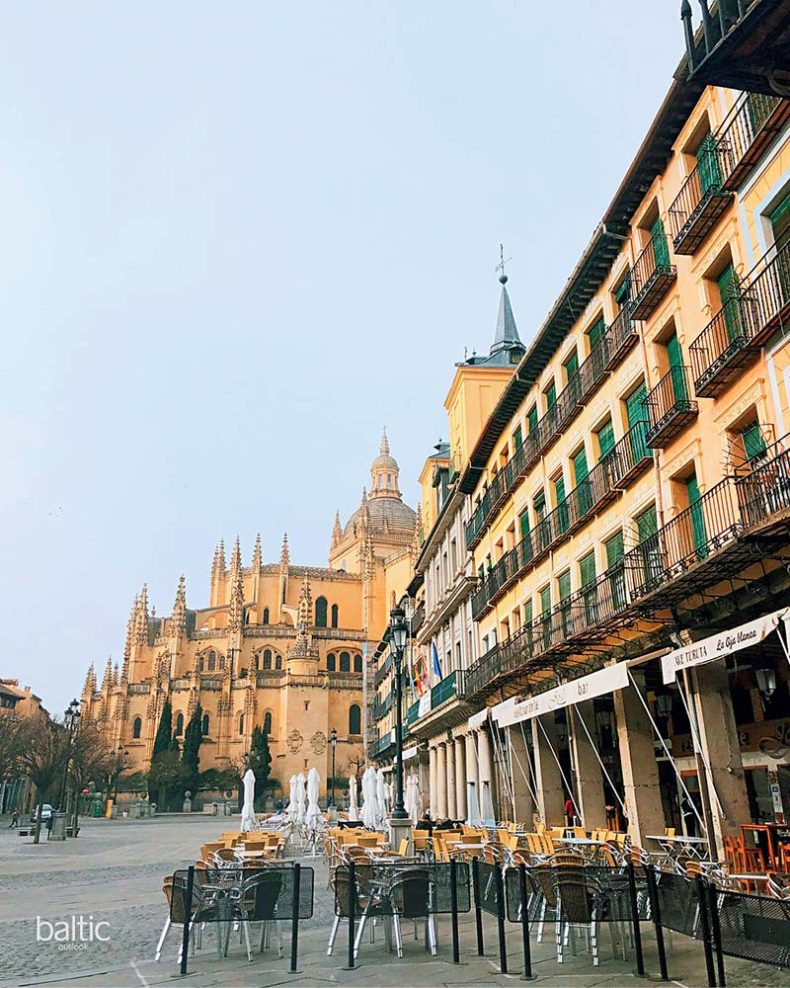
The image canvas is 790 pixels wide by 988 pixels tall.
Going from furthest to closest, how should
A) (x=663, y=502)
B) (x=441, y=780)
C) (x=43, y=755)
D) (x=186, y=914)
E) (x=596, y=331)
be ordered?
(x=43, y=755)
(x=441, y=780)
(x=596, y=331)
(x=663, y=502)
(x=186, y=914)

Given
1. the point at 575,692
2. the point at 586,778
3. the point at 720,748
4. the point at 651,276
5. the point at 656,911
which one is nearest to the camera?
the point at 656,911

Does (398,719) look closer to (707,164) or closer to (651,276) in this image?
(651,276)

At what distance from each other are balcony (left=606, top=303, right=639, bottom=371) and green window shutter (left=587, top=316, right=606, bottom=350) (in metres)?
1.09

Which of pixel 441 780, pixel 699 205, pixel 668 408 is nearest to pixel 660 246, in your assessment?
pixel 699 205

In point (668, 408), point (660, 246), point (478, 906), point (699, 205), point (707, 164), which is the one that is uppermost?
point (707, 164)

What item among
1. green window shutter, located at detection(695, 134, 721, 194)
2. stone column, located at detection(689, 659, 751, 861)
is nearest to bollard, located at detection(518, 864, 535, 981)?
stone column, located at detection(689, 659, 751, 861)

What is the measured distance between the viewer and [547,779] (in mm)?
20719

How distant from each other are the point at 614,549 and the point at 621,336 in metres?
4.29

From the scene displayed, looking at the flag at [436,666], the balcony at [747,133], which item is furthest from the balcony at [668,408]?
the flag at [436,666]

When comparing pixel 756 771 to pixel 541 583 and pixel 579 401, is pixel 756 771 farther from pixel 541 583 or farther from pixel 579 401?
pixel 579 401

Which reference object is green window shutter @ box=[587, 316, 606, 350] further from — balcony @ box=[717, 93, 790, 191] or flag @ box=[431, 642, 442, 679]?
flag @ box=[431, 642, 442, 679]

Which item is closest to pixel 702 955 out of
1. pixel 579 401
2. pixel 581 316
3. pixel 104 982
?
pixel 104 982

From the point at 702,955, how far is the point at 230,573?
9258 centimetres

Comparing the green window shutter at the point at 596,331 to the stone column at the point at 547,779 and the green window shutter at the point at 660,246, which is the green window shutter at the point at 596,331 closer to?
the green window shutter at the point at 660,246
